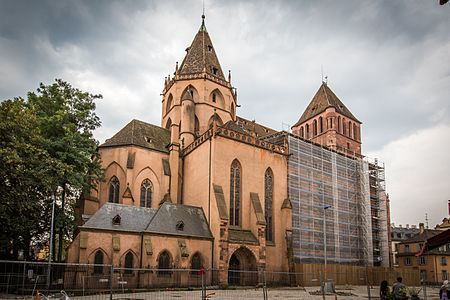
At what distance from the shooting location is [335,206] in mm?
39500

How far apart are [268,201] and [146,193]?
11.5 m

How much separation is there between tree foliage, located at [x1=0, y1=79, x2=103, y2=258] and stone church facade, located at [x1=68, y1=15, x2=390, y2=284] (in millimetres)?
3187

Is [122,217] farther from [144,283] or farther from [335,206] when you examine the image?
[335,206]

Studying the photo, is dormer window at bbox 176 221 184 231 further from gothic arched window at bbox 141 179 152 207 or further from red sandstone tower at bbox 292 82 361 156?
red sandstone tower at bbox 292 82 361 156

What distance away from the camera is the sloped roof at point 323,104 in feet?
185

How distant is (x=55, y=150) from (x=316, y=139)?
40.0m

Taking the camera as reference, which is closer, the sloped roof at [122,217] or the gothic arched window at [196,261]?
the sloped roof at [122,217]

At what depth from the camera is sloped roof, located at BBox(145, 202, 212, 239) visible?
27.3 m

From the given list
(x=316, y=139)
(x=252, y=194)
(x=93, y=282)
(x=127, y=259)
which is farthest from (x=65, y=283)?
(x=316, y=139)

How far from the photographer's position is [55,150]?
2683 centimetres

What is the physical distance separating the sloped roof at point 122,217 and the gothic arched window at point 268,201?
424 inches

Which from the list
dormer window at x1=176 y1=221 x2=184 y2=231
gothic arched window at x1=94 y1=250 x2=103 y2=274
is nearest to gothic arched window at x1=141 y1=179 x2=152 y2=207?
dormer window at x1=176 y1=221 x2=184 y2=231

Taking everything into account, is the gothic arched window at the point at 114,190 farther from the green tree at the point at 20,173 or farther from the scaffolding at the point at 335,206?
the scaffolding at the point at 335,206

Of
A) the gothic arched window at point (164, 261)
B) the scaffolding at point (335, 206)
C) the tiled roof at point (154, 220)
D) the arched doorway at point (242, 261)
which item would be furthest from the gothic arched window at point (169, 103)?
the gothic arched window at point (164, 261)
